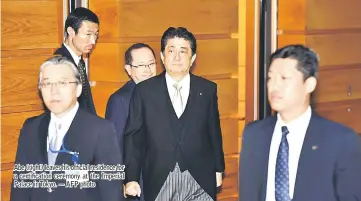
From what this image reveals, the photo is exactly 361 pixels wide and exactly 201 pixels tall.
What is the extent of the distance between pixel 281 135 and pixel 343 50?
4280 millimetres

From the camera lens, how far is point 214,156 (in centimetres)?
554

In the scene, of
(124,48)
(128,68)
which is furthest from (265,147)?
(124,48)

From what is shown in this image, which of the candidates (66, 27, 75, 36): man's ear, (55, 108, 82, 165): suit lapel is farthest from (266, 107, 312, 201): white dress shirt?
(66, 27, 75, 36): man's ear

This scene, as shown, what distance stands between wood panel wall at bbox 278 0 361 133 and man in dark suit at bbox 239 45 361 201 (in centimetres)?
365

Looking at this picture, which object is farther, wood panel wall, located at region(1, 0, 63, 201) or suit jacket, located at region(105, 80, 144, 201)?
wood panel wall, located at region(1, 0, 63, 201)

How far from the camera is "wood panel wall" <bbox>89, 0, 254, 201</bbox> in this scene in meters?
6.59

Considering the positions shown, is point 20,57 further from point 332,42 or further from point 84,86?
point 332,42

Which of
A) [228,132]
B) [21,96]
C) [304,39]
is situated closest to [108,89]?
[21,96]

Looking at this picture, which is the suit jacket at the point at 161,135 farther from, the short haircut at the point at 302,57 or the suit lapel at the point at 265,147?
the short haircut at the point at 302,57

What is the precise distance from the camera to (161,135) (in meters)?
5.38

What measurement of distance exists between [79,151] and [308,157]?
1.11 meters

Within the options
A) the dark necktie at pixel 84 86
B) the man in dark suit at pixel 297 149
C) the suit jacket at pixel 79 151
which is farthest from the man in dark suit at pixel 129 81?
the man in dark suit at pixel 297 149

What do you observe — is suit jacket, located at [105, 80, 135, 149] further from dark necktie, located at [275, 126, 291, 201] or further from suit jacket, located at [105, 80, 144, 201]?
dark necktie, located at [275, 126, 291, 201]

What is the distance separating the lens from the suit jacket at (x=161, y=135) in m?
5.37
